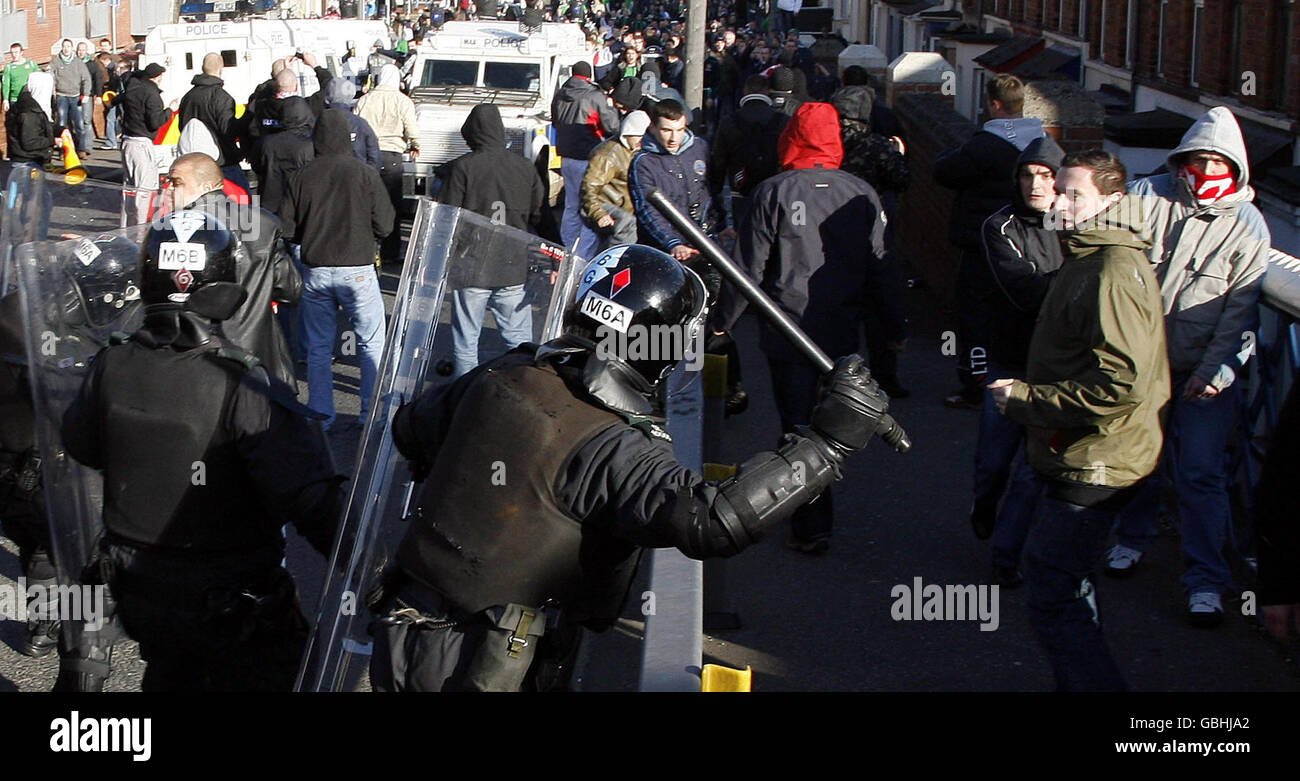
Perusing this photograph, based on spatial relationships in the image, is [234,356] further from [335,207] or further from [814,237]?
Answer: [335,207]

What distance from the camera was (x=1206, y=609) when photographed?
580 centimetres

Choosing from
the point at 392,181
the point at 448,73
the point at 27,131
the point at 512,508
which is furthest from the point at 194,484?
the point at 27,131

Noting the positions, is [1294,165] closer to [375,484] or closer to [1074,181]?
[1074,181]

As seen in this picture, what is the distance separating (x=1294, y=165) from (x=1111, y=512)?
8173 mm

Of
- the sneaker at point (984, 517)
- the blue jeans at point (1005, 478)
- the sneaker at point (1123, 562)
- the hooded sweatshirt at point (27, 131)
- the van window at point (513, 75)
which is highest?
the van window at point (513, 75)

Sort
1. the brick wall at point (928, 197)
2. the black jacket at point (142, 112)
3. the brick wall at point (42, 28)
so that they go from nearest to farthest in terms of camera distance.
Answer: the brick wall at point (928, 197) → the black jacket at point (142, 112) → the brick wall at point (42, 28)

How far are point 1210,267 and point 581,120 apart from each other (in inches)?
340

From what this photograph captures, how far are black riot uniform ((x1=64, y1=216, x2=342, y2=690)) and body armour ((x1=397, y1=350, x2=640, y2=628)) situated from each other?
0.69 meters

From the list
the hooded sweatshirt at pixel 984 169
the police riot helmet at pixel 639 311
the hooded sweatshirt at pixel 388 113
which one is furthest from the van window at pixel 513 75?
the police riot helmet at pixel 639 311

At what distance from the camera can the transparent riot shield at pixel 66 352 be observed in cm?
479

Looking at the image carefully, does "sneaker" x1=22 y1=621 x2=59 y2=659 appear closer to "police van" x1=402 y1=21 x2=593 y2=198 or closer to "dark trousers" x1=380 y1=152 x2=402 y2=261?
"dark trousers" x1=380 y1=152 x2=402 y2=261

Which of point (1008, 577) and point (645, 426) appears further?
point (1008, 577)

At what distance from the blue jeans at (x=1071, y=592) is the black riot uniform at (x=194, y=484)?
211cm

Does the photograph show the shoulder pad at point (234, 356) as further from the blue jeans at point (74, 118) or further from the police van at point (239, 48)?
the blue jeans at point (74, 118)
